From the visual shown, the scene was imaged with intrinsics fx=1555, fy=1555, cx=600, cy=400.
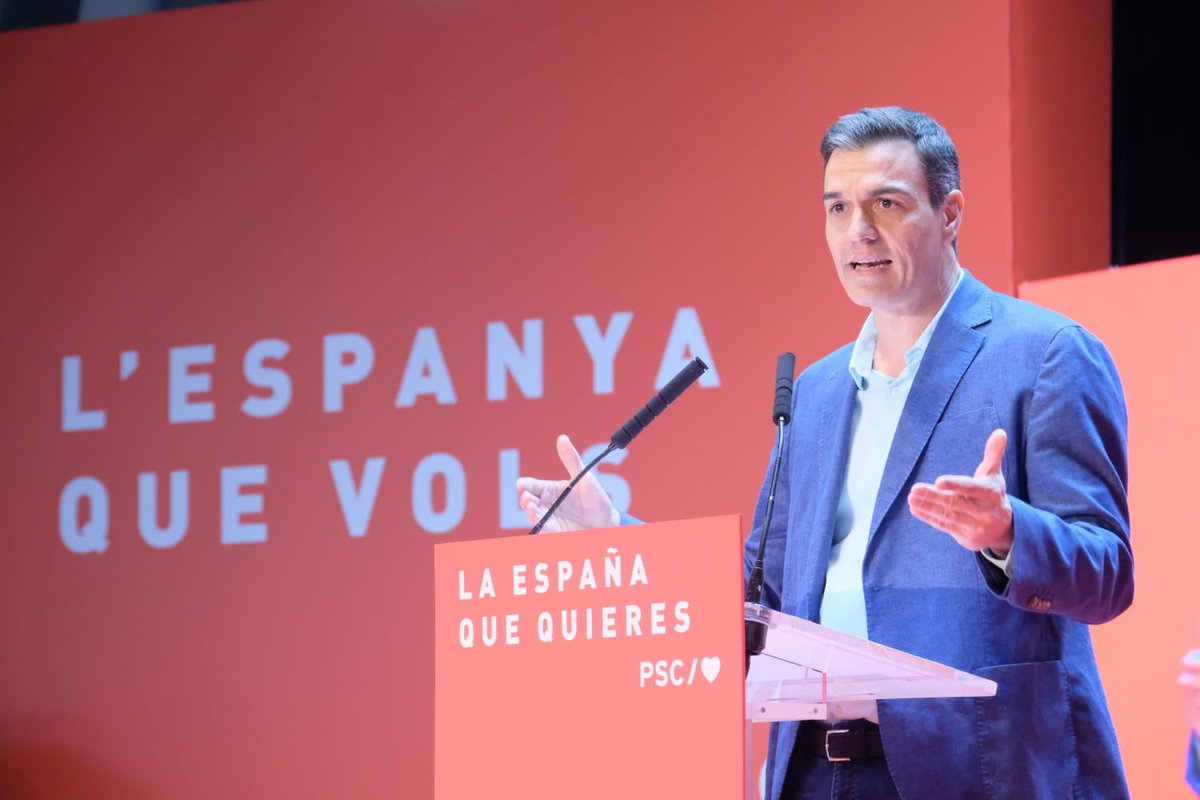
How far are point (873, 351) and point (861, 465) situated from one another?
23cm

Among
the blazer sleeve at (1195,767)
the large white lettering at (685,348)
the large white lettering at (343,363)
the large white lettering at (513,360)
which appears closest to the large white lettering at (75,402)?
the large white lettering at (343,363)

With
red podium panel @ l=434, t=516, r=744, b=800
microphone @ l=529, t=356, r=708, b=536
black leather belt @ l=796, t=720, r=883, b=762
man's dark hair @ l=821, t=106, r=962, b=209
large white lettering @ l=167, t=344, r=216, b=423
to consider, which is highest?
man's dark hair @ l=821, t=106, r=962, b=209

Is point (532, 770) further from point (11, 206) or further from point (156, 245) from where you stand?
point (11, 206)

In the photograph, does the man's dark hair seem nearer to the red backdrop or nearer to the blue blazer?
the blue blazer

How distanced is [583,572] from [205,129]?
3620mm

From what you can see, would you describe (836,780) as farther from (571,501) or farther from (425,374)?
(425,374)

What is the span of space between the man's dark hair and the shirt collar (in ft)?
0.48

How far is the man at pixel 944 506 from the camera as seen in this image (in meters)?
1.97

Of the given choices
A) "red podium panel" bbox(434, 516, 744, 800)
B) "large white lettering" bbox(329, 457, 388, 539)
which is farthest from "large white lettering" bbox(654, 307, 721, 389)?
"red podium panel" bbox(434, 516, 744, 800)

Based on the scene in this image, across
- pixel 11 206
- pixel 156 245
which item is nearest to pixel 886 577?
pixel 156 245

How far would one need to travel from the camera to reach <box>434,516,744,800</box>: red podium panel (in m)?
1.74

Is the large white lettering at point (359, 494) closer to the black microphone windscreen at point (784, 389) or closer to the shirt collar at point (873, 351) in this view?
the shirt collar at point (873, 351)

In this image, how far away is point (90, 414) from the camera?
198 inches

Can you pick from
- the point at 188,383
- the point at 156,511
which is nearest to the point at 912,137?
the point at 188,383
